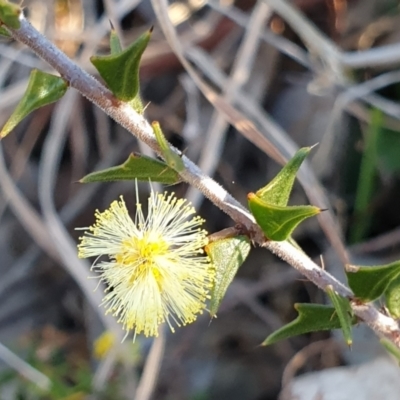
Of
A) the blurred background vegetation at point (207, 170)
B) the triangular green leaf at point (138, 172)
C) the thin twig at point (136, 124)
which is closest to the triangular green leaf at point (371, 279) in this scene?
the thin twig at point (136, 124)

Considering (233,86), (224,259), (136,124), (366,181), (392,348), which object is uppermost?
(233,86)

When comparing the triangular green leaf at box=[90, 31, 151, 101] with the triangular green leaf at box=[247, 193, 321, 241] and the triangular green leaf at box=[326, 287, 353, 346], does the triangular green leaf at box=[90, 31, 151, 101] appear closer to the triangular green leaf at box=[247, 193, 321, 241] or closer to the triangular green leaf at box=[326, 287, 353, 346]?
the triangular green leaf at box=[247, 193, 321, 241]

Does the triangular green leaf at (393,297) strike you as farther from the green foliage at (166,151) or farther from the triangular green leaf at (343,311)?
the green foliage at (166,151)

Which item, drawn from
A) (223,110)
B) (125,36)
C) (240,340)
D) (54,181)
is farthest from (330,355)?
(125,36)

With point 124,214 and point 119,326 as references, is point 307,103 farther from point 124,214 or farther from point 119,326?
point 124,214

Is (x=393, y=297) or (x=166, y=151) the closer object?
(x=166, y=151)

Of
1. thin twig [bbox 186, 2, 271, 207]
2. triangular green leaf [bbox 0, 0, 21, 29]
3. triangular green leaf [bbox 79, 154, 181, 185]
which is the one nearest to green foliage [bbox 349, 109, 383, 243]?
thin twig [bbox 186, 2, 271, 207]

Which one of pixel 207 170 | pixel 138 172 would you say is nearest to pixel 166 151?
pixel 138 172

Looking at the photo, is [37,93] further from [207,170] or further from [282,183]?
[207,170]
